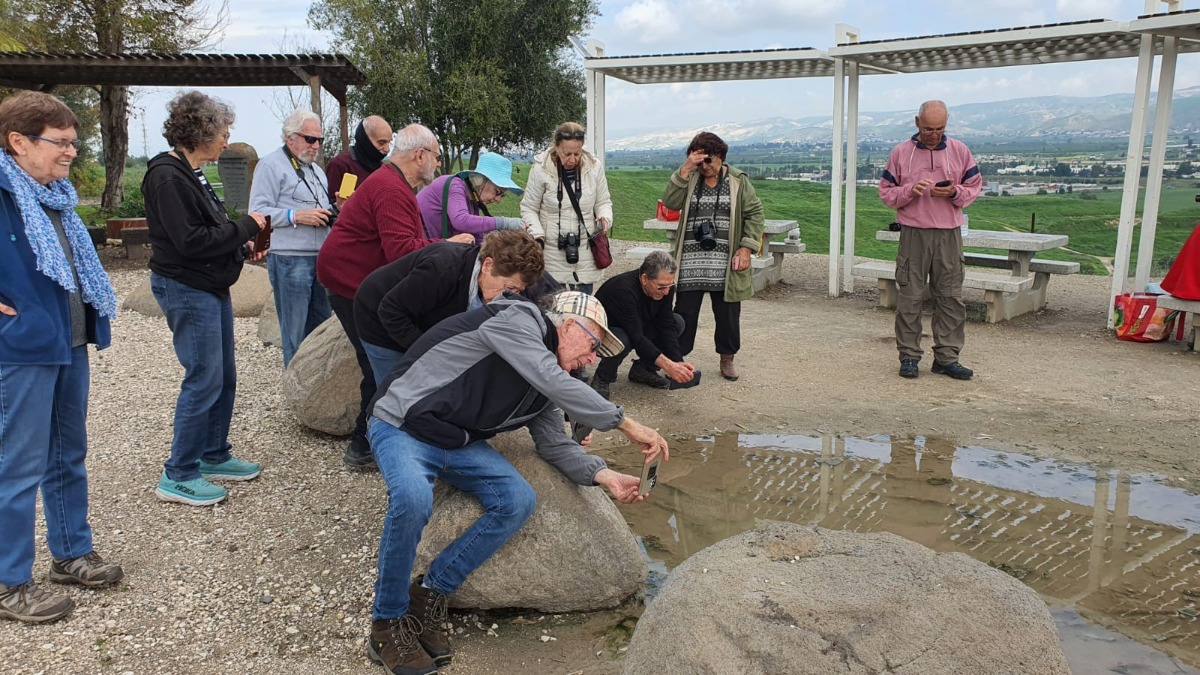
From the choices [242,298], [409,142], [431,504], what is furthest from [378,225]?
[242,298]

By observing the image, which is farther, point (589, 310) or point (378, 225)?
point (378, 225)

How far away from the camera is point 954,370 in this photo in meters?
7.03

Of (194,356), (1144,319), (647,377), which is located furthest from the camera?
(1144,319)

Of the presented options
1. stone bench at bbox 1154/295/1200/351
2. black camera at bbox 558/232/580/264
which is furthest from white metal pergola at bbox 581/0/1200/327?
black camera at bbox 558/232/580/264

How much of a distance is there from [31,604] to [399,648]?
1.47 metres

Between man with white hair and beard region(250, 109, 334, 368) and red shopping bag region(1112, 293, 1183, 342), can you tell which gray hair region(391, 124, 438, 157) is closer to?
man with white hair and beard region(250, 109, 334, 368)

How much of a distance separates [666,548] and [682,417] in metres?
1.96

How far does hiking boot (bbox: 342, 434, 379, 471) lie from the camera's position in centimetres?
513

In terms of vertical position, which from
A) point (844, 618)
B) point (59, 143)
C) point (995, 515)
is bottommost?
point (995, 515)

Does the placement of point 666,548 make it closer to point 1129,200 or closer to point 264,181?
point 264,181

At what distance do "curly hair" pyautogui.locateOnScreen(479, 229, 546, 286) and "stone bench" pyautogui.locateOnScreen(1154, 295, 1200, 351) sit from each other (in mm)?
6480

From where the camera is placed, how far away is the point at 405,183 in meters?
4.77

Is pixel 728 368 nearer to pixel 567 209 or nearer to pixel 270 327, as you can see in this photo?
pixel 567 209

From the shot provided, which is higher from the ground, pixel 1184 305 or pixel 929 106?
pixel 929 106
